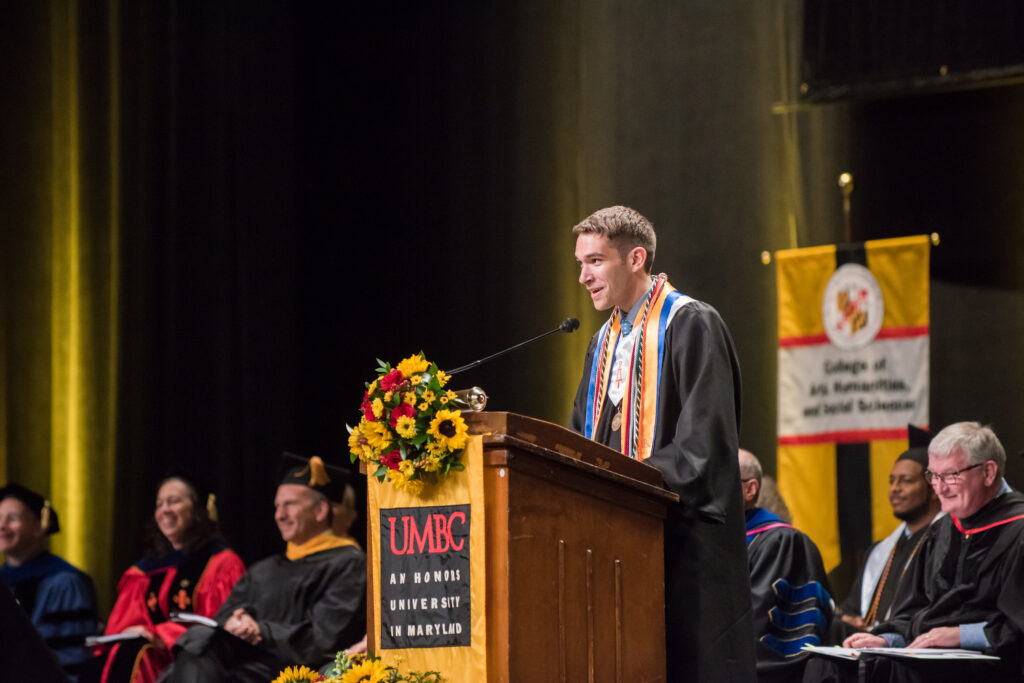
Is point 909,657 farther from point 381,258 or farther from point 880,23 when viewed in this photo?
point 381,258

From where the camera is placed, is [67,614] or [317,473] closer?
[317,473]

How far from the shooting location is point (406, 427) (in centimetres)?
268

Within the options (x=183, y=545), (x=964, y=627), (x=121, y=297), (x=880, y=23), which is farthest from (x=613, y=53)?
(x=964, y=627)

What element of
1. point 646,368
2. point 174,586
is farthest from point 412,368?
point 174,586

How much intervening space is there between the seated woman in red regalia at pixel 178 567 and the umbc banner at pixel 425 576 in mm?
4242

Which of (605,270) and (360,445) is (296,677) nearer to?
(360,445)

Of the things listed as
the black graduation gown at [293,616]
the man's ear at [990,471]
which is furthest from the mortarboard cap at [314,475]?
the man's ear at [990,471]

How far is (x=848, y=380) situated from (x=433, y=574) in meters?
5.03

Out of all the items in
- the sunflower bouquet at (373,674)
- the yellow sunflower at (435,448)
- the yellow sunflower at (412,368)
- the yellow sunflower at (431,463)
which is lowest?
the sunflower bouquet at (373,674)

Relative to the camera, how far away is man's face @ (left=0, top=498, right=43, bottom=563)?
7164 millimetres

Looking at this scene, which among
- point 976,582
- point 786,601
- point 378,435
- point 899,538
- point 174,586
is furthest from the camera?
point 174,586

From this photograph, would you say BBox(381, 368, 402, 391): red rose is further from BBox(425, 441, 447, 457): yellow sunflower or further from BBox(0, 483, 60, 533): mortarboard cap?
BBox(0, 483, 60, 533): mortarboard cap

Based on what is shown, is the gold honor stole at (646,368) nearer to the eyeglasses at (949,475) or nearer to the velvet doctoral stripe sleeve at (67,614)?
the eyeglasses at (949,475)

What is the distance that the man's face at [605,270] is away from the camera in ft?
11.0
